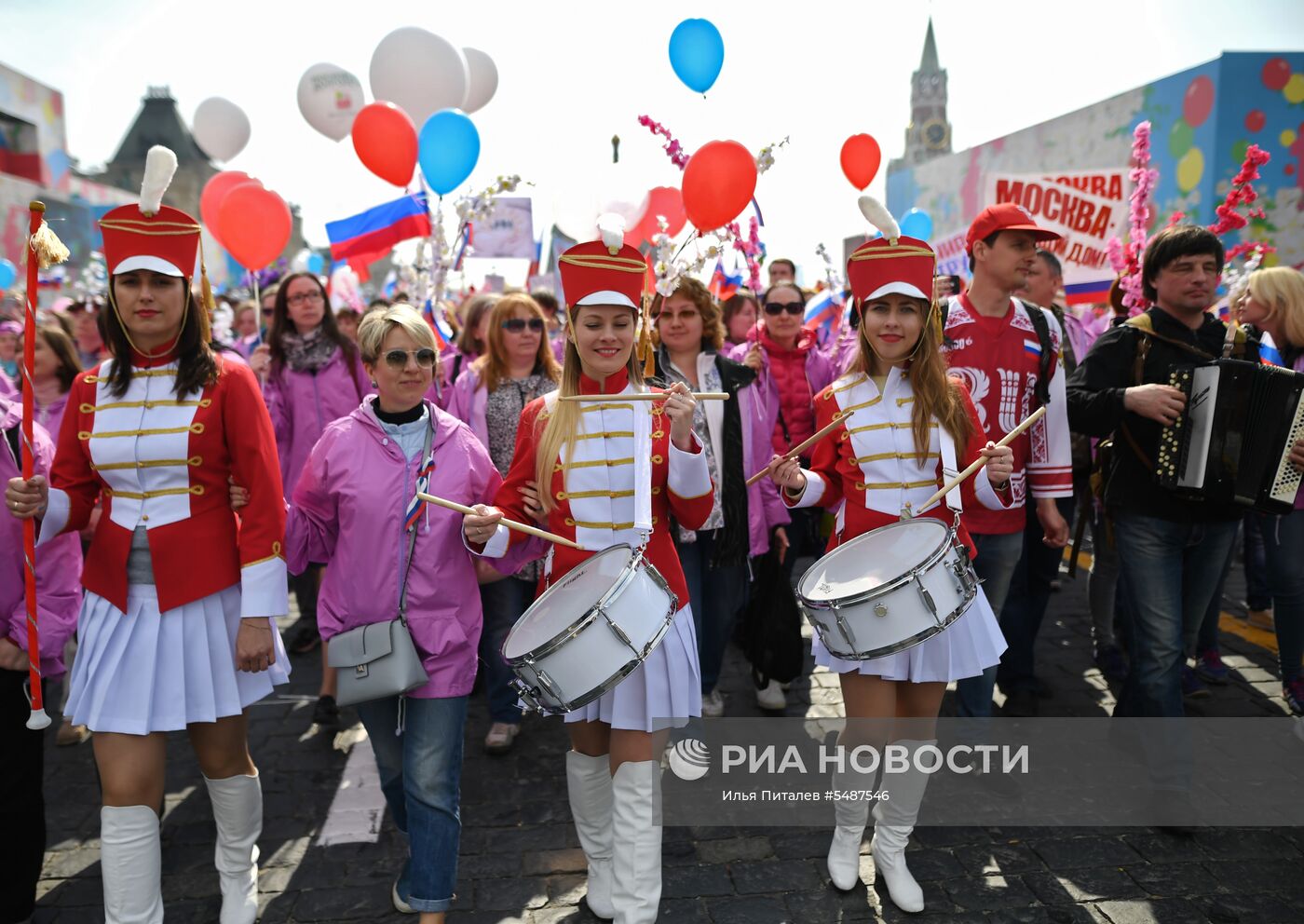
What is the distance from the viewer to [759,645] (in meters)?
4.79

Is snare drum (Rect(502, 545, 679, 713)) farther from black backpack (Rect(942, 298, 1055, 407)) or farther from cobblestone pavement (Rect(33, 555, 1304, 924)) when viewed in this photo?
black backpack (Rect(942, 298, 1055, 407))

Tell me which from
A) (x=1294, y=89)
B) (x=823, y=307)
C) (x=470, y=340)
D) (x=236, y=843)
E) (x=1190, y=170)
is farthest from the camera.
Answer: (x=1190, y=170)

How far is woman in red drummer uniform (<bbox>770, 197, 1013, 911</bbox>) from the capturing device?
314cm

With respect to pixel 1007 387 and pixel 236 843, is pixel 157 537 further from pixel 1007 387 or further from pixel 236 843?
pixel 1007 387

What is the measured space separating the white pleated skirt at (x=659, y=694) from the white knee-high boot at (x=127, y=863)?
4.44 ft

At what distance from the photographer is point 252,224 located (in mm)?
5852

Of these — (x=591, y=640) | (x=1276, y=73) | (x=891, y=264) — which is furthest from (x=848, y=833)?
(x=1276, y=73)

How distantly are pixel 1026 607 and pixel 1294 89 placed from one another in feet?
38.0

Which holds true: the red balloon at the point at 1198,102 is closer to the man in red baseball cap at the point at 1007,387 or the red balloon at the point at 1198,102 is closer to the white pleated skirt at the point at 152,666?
the man in red baseball cap at the point at 1007,387

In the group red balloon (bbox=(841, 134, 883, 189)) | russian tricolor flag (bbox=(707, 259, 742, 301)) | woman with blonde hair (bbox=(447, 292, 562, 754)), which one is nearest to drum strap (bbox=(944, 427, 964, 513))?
woman with blonde hair (bbox=(447, 292, 562, 754))

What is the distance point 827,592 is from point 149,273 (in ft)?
8.02

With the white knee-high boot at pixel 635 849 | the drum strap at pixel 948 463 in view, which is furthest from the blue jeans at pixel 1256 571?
the white knee-high boot at pixel 635 849

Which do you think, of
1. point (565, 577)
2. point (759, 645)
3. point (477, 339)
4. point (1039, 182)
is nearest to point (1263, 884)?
point (759, 645)

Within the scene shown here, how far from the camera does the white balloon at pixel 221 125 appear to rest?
899 cm
